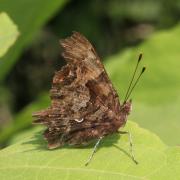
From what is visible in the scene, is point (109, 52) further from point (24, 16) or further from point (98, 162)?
point (98, 162)

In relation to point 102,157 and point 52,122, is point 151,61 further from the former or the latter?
point 102,157

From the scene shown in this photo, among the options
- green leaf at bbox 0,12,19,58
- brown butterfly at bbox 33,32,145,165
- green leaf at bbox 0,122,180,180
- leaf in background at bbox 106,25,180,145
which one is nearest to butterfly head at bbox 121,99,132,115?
brown butterfly at bbox 33,32,145,165

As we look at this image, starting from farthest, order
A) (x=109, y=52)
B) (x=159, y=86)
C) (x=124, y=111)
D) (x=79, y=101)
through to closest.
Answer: (x=109, y=52)
(x=159, y=86)
(x=124, y=111)
(x=79, y=101)

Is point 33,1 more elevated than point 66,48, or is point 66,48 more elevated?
point 33,1

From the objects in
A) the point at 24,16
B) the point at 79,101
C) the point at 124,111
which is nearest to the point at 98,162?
the point at 79,101

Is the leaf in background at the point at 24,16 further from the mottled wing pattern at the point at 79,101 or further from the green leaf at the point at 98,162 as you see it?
the green leaf at the point at 98,162

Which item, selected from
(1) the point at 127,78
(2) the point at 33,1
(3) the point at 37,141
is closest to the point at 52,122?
(3) the point at 37,141

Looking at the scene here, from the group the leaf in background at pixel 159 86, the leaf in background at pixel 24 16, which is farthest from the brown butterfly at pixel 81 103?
the leaf in background at pixel 159 86
